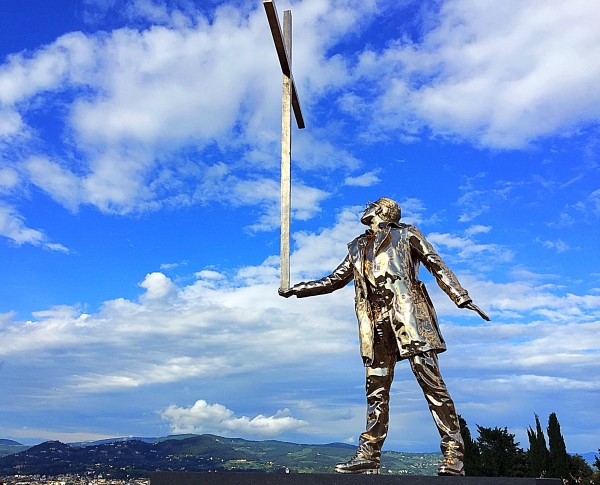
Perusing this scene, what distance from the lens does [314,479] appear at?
235 inches

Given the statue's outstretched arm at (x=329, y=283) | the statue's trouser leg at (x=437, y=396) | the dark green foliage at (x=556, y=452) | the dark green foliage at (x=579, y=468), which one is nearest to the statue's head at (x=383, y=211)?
the statue's outstretched arm at (x=329, y=283)

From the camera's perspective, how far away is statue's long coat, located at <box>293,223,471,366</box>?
6.68 meters

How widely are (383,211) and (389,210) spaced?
7 centimetres

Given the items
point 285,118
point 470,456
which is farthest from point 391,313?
point 470,456

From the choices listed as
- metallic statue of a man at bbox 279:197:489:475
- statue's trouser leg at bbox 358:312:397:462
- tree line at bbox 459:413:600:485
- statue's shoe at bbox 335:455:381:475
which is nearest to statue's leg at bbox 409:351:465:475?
metallic statue of a man at bbox 279:197:489:475

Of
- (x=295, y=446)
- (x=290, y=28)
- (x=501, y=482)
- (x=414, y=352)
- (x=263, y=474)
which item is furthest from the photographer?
(x=295, y=446)

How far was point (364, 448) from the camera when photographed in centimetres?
673

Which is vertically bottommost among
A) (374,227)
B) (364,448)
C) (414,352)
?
(364,448)

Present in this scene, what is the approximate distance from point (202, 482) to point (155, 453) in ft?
47.2

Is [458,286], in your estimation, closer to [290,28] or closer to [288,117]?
[288,117]

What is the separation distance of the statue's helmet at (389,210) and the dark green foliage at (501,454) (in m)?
18.9

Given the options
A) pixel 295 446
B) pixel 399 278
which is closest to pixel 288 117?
pixel 399 278

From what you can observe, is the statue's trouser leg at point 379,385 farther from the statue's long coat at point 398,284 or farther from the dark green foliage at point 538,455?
the dark green foliage at point 538,455

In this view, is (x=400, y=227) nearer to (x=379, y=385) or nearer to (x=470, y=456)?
(x=379, y=385)
